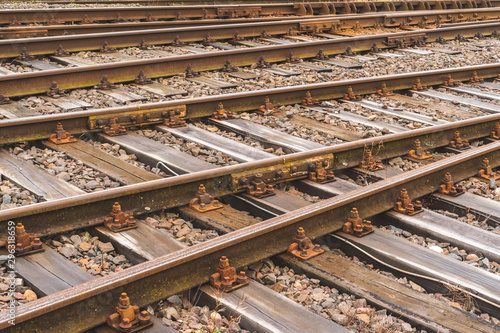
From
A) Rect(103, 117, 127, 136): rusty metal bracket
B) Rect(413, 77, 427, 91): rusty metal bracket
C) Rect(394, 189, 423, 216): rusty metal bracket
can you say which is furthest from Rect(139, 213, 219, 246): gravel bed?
Rect(413, 77, 427, 91): rusty metal bracket

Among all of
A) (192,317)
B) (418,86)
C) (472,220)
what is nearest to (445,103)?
(418,86)

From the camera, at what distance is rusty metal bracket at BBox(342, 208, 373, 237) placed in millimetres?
4758

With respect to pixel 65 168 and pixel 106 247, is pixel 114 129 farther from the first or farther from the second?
pixel 106 247

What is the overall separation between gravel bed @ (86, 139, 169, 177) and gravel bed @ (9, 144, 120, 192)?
0.45 metres

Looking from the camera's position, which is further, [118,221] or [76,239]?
[118,221]

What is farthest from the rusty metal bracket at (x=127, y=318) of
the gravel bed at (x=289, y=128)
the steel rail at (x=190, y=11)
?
the steel rail at (x=190, y=11)

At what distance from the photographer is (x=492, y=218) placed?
5.33 metres

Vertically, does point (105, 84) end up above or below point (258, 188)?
above

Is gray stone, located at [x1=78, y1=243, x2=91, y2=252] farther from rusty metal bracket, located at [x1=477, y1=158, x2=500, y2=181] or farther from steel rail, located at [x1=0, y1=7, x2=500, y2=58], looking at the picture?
steel rail, located at [x1=0, y1=7, x2=500, y2=58]

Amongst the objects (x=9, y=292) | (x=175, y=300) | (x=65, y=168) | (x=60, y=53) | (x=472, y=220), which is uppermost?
(x=60, y=53)

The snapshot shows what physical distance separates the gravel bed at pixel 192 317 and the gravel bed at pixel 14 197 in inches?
62.2

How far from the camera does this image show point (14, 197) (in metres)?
4.85

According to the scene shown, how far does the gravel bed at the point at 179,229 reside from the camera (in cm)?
457

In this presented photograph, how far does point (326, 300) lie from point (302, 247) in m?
0.56
